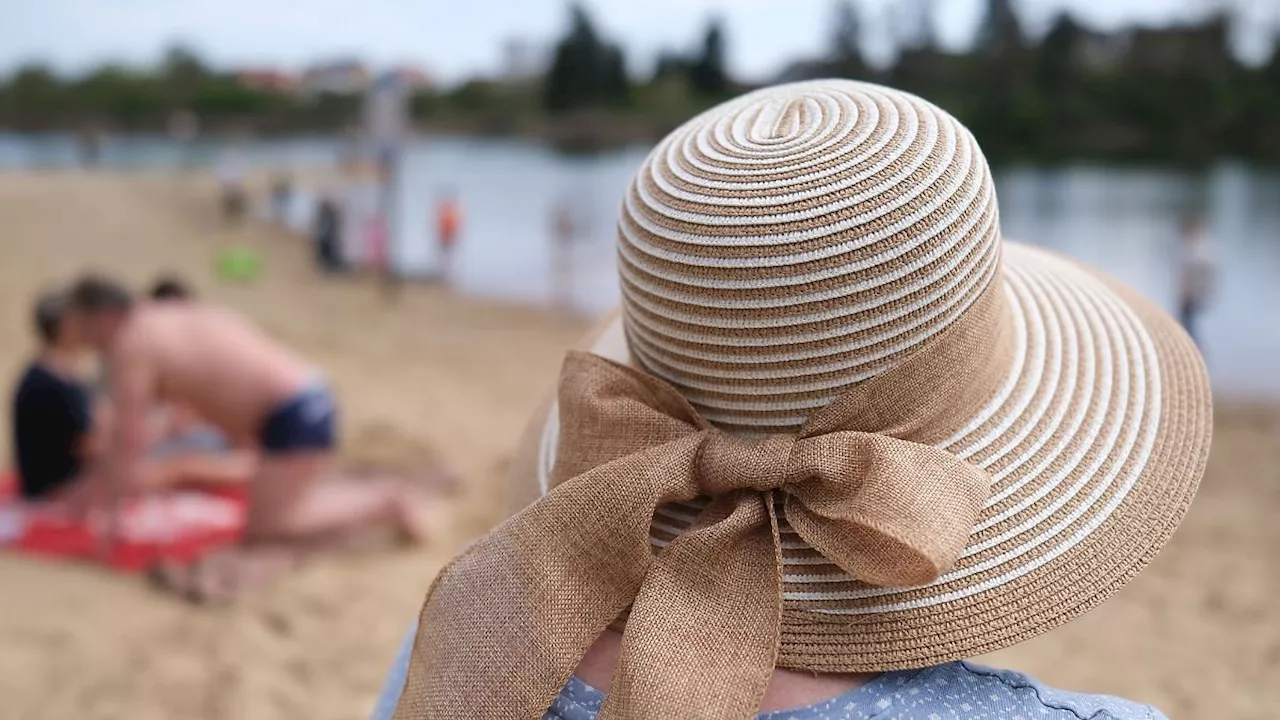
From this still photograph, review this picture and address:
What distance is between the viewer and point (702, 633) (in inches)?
29.0

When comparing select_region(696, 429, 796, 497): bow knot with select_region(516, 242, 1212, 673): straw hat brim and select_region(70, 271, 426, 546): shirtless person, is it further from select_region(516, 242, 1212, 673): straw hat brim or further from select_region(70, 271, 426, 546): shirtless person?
select_region(70, 271, 426, 546): shirtless person

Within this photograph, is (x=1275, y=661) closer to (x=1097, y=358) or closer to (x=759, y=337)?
(x=1097, y=358)

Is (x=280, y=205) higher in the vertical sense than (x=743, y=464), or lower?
lower

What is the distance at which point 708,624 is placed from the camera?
0.74 m

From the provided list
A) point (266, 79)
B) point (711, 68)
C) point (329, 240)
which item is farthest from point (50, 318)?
point (266, 79)

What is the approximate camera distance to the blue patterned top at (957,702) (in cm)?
74

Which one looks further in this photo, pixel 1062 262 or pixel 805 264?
pixel 1062 262

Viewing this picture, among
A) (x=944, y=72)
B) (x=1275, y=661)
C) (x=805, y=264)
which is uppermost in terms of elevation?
(x=805, y=264)

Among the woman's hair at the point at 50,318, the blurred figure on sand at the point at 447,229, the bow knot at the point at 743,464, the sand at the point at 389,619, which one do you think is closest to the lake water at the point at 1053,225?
the bow knot at the point at 743,464

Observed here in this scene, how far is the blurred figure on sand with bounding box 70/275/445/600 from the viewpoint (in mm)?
3576

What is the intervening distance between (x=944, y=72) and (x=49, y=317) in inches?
1359

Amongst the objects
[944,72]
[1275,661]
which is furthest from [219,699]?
[944,72]

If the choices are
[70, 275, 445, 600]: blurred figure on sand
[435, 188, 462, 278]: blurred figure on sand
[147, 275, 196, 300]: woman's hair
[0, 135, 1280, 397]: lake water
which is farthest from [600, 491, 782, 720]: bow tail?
[435, 188, 462, 278]: blurred figure on sand

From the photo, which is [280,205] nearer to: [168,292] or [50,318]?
[50,318]
